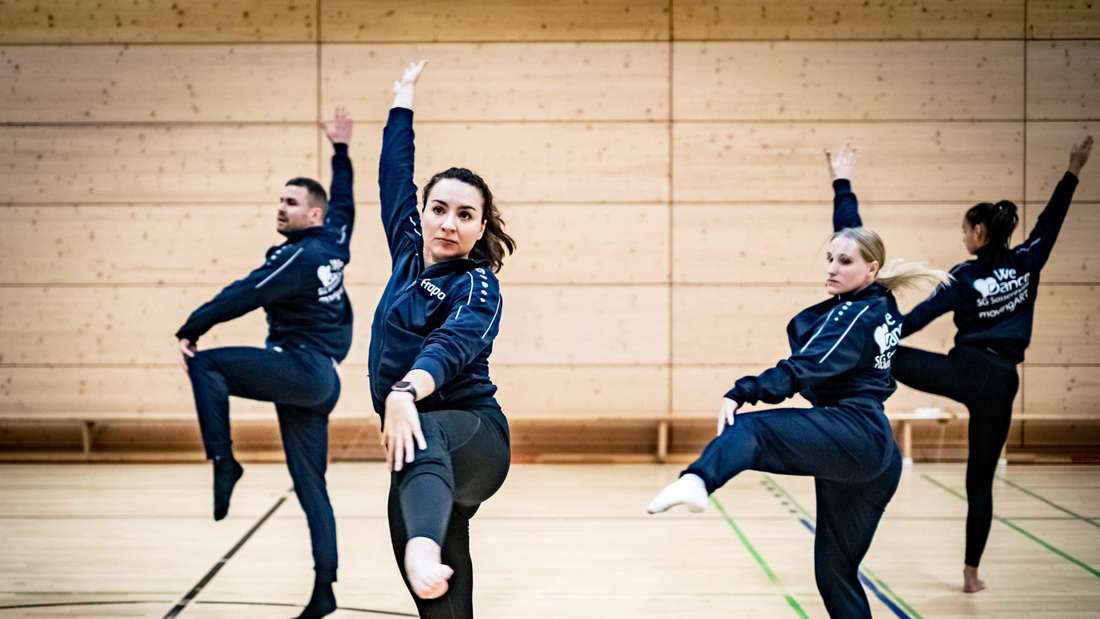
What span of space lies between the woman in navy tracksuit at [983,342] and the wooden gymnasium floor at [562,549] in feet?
Result: 1.63

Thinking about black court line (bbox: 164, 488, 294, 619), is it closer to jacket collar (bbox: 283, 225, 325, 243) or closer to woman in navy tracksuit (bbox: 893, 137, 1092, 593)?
jacket collar (bbox: 283, 225, 325, 243)

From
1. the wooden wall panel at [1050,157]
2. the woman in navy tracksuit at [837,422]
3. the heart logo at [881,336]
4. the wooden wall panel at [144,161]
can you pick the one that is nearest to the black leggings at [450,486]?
the woman in navy tracksuit at [837,422]

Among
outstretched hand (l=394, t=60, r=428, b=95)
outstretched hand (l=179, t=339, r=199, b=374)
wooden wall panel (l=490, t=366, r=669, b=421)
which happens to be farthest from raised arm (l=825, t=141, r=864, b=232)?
wooden wall panel (l=490, t=366, r=669, b=421)

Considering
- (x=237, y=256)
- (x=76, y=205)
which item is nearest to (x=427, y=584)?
(x=237, y=256)

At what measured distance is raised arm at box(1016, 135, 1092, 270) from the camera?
4605 mm

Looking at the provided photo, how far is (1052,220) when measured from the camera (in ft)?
15.4

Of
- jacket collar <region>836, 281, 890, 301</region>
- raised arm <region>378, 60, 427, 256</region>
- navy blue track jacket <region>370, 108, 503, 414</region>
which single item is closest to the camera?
navy blue track jacket <region>370, 108, 503, 414</region>

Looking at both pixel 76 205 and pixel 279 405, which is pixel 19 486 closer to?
pixel 76 205

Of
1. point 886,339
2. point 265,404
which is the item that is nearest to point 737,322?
point 265,404

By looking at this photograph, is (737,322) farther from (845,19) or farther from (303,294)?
(303,294)

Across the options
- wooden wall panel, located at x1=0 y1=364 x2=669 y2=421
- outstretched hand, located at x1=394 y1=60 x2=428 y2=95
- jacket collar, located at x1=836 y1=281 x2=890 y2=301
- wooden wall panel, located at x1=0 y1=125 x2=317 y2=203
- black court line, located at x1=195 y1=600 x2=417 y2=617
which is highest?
wooden wall panel, located at x1=0 y1=125 x2=317 y2=203

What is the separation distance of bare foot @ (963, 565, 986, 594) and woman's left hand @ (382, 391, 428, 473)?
3.23 metres

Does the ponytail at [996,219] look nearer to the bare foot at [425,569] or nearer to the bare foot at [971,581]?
the bare foot at [971,581]

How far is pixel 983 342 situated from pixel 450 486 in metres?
3.13
